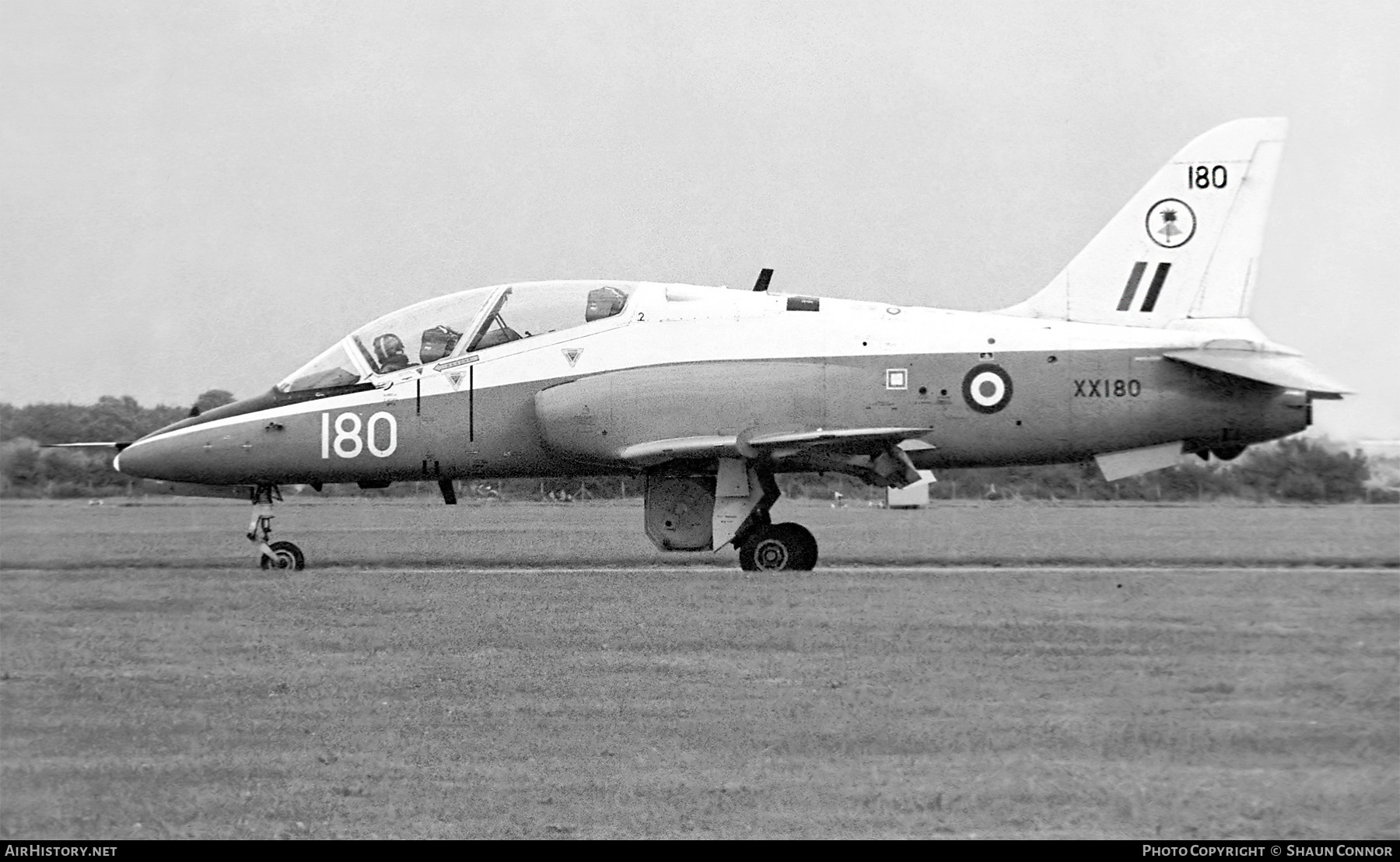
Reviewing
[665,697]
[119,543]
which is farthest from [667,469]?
[665,697]

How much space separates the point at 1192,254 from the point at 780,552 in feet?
18.7

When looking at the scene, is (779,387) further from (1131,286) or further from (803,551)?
(1131,286)

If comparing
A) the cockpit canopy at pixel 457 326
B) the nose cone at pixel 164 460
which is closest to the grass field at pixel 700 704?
the nose cone at pixel 164 460

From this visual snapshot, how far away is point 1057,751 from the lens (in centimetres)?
731

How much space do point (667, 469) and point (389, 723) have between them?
9.76m

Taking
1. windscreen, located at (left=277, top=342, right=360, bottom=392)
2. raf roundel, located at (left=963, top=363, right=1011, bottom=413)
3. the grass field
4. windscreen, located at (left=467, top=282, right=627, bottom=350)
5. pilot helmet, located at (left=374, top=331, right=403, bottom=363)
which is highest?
windscreen, located at (left=467, top=282, right=627, bottom=350)

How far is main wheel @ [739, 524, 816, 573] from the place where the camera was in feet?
55.7

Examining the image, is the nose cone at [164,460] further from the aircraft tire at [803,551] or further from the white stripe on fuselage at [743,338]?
the aircraft tire at [803,551]

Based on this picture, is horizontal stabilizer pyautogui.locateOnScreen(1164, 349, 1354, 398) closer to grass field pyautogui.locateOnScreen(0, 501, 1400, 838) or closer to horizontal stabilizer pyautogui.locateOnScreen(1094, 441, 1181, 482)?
horizontal stabilizer pyautogui.locateOnScreen(1094, 441, 1181, 482)

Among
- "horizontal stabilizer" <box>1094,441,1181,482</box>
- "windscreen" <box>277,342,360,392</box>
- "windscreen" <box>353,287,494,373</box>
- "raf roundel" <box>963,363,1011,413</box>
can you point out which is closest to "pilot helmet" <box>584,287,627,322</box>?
"windscreen" <box>353,287,494,373</box>

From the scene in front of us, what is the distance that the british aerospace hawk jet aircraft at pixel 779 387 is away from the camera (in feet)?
57.0

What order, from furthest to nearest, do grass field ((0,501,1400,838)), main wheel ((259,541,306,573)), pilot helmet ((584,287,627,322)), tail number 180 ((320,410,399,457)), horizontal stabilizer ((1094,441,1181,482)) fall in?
tail number 180 ((320,410,399,457))
pilot helmet ((584,287,627,322))
main wheel ((259,541,306,573))
horizontal stabilizer ((1094,441,1181,482))
grass field ((0,501,1400,838))

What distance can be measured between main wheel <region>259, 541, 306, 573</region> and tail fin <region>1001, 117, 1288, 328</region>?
8108mm
